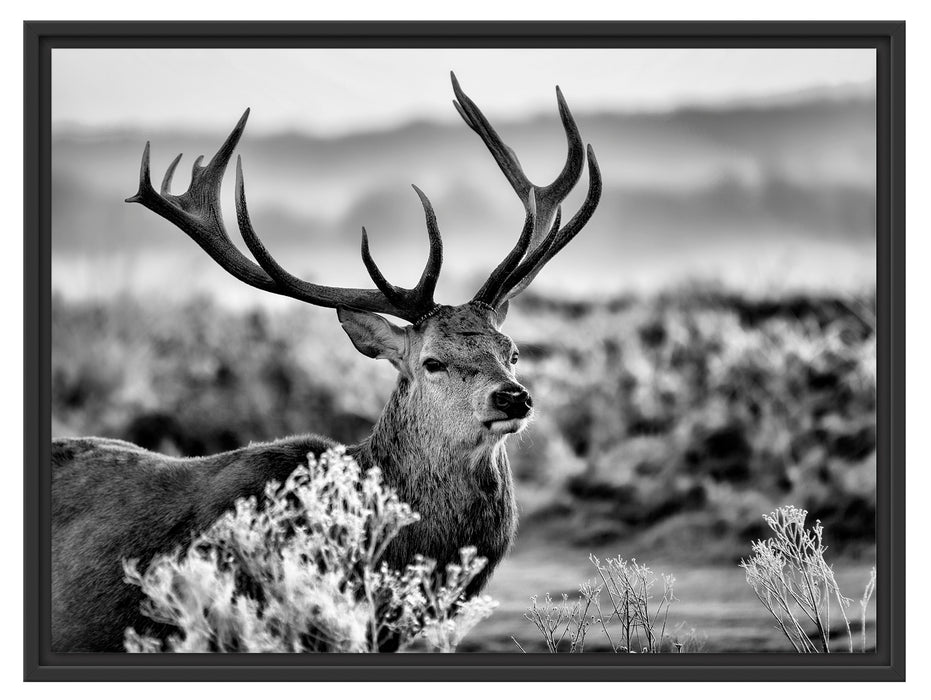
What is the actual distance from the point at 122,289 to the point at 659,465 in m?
4.54

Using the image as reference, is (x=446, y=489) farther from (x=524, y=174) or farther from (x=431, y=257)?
(x=524, y=174)

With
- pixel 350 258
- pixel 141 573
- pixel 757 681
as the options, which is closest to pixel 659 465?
pixel 350 258

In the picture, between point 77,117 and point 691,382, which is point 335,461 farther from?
point 691,382

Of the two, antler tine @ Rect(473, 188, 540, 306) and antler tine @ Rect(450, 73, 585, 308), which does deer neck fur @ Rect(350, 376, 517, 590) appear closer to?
antler tine @ Rect(473, 188, 540, 306)

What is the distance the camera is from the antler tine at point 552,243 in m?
5.26

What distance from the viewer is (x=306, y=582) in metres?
4.59

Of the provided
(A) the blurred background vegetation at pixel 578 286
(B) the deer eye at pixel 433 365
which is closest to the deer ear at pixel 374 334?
(B) the deer eye at pixel 433 365

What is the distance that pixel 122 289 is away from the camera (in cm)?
870

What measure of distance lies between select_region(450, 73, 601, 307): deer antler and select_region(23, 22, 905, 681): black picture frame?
0.54 m

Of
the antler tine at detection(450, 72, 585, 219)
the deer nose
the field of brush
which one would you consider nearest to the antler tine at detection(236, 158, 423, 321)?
the deer nose

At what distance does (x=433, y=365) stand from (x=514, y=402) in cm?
47

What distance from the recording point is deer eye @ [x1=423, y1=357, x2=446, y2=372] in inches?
194
